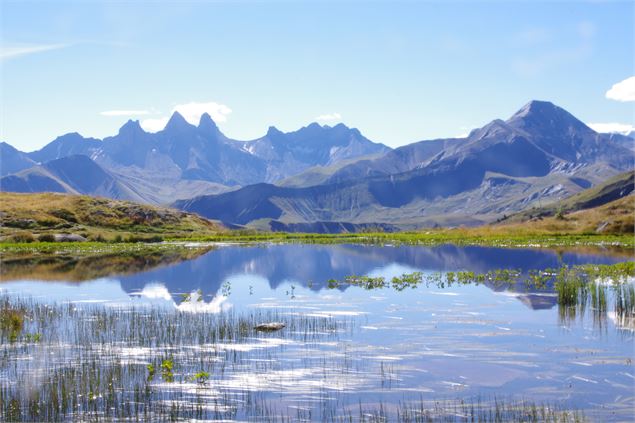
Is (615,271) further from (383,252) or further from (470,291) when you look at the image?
(383,252)

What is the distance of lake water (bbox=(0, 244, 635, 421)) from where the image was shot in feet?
78.0

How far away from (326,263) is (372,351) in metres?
49.6

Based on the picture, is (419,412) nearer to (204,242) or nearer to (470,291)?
(470,291)

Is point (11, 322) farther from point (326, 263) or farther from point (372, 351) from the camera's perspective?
point (326, 263)

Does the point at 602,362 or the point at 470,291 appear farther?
the point at 470,291

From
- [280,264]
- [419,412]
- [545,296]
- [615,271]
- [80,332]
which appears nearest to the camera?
[419,412]

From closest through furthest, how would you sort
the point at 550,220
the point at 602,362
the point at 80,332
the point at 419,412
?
the point at 419,412 → the point at 602,362 → the point at 80,332 → the point at 550,220

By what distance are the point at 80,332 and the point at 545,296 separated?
3069 cm

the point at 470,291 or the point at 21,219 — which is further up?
the point at 21,219

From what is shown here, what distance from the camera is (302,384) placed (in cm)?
2559

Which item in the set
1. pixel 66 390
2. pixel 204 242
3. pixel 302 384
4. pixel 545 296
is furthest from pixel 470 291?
pixel 204 242

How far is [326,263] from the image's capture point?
8050 cm

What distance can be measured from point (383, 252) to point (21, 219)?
66.4m

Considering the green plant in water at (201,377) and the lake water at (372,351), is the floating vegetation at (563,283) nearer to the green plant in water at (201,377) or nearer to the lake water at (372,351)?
the lake water at (372,351)
